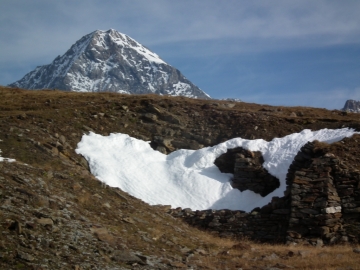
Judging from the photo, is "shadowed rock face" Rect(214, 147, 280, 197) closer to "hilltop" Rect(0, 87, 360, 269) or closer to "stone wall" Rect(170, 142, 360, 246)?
"stone wall" Rect(170, 142, 360, 246)

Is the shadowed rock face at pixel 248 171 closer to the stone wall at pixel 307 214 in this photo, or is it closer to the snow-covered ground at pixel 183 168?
the snow-covered ground at pixel 183 168

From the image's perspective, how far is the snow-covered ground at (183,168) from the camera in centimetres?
2009

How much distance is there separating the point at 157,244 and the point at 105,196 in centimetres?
355

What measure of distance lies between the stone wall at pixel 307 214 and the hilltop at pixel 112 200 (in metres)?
1.08

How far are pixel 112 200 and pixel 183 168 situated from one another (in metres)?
7.01

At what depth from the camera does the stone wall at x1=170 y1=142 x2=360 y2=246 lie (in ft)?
54.8

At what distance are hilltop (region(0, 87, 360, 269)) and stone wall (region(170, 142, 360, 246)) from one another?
1.08m

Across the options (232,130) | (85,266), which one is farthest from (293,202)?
(85,266)

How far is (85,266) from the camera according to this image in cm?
977

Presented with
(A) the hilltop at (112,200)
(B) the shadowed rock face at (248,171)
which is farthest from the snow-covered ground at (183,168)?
(A) the hilltop at (112,200)

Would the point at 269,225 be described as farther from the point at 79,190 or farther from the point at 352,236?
the point at 79,190

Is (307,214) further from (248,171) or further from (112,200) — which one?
(112,200)

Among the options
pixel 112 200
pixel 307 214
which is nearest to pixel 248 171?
pixel 307 214

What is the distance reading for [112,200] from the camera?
614 inches
